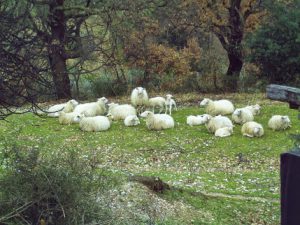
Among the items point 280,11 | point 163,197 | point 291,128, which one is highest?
point 280,11

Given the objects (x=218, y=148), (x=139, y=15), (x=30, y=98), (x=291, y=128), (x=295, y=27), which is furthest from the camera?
(x=139, y=15)

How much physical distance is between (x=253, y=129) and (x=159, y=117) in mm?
3076

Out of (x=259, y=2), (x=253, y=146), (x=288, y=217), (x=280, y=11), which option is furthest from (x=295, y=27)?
(x=288, y=217)

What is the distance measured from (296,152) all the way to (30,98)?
472 centimetres

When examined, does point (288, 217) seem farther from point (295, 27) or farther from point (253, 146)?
point (295, 27)

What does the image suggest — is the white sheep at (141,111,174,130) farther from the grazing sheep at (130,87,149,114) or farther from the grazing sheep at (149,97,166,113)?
the grazing sheep at (130,87,149,114)

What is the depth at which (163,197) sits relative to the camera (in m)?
10.8

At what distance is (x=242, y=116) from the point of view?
19688 millimetres

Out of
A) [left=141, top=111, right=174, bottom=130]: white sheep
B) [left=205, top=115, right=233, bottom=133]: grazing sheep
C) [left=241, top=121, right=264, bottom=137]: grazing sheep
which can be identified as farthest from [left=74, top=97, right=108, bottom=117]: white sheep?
[left=241, top=121, right=264, bottom=137]: grazing sheep

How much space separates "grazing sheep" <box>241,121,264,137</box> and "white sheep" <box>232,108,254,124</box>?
4.03 feet

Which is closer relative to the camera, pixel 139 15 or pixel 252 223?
pixel 252 223

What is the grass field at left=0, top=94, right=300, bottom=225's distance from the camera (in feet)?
35.7

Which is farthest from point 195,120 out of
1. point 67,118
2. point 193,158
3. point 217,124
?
point 67,118

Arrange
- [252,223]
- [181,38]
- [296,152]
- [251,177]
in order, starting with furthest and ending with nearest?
1. [181,38]
2. [251,177]
3. [252,223]
4. [296,152]
